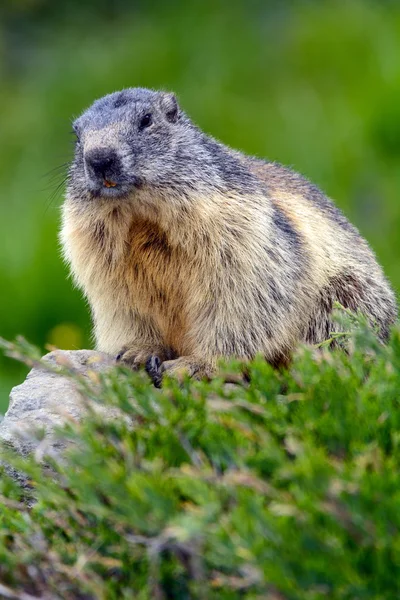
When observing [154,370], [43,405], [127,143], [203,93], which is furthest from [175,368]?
[203,93]

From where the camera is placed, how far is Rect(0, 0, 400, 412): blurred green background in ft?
34.7

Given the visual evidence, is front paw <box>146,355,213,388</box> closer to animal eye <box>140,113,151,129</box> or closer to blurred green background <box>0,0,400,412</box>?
animal eye <box>140,113,151,129</box>

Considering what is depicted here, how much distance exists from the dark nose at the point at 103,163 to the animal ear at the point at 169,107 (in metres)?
0.69

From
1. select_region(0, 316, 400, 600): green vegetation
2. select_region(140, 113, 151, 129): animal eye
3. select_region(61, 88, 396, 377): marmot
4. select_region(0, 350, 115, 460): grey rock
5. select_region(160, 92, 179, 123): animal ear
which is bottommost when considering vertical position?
select_region(0, 316, 400, 600): green vegetation

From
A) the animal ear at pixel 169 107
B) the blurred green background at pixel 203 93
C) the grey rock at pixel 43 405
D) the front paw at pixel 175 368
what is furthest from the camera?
the blurred green background at pixel 203 93

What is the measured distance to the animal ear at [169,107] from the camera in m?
5.61

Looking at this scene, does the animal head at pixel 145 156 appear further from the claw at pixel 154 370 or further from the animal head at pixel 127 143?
the claw at pixel 154 370

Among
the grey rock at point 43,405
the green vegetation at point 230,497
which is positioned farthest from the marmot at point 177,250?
the green vegetation at point 230,497

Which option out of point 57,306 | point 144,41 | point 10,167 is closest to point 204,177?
point 57,306

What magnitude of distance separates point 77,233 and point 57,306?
4.69m

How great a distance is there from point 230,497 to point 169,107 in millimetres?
2917

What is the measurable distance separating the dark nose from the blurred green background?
3796 mm

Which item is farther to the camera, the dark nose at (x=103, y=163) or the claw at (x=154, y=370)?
the claw at (x=154, y=370)

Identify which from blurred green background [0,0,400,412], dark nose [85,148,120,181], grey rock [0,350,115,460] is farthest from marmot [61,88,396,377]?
blurred green background [0,0,400,412]
